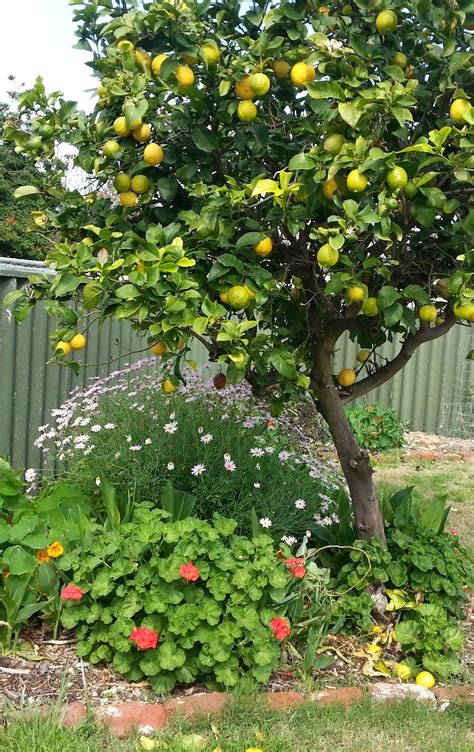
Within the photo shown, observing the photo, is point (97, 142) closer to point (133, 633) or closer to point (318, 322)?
point (318, 322)

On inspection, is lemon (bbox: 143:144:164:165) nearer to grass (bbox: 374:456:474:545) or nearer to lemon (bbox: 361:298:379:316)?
lemon (bbox: 361:298:379:316)

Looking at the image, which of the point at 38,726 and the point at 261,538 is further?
the point at 261,538

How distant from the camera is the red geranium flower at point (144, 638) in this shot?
251cm

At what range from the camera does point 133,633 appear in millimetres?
2561

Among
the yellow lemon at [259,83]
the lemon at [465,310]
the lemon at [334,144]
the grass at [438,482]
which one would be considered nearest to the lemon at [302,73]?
the yellow lemon at [259,83]

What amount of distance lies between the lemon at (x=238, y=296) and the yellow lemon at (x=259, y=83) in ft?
2.03

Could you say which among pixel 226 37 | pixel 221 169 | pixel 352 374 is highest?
pixel 226 37

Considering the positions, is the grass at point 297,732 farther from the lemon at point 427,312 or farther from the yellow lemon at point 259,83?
the yellow lemon at point 259,83

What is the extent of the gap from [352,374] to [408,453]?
535cm

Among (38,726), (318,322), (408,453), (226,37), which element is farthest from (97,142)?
(408,453)

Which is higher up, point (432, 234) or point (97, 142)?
point (97, 142)

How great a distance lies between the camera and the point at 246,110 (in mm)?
2441

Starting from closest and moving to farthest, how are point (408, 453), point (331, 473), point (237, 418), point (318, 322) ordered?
point (318, 322), point (237, 418), point (331, 473), point (408, 453)

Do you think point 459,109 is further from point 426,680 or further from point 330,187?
point 426,680
